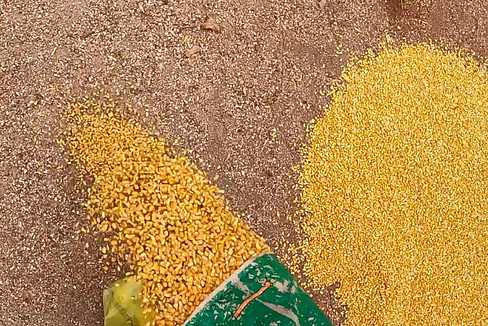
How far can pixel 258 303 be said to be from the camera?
4.61 ft

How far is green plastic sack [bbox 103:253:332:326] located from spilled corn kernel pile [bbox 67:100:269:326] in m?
0.06

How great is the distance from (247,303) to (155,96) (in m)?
0.76

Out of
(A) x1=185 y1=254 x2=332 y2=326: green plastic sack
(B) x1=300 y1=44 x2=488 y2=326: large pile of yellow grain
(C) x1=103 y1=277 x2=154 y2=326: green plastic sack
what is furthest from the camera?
(B) x1=300 y1=44 x2=488 y2=326: large pile of yellow grain

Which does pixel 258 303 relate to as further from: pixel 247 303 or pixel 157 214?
pixel 157 214

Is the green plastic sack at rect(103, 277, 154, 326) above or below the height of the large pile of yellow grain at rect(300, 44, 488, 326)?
below

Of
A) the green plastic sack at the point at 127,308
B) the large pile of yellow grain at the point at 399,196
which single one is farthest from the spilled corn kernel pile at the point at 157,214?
the large pile of yellow grain at the point at 399,196

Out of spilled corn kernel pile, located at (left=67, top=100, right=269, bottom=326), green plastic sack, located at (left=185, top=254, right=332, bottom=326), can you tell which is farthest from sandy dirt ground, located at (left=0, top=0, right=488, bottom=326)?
green plastic sack, located at (left=185, top=254, right=332, bottom=326)

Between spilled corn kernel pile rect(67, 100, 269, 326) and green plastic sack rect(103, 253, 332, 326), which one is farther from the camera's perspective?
spilled corn kernel pile rect(67, 100, 269, 326)

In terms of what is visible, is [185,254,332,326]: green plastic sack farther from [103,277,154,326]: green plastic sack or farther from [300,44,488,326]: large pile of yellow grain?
[300,44,488,326]: large pile of yellow grain

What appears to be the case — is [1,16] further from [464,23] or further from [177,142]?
[464,23]

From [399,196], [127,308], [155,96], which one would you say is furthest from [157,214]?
[399,196]

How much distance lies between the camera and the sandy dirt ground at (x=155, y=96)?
5.38ft

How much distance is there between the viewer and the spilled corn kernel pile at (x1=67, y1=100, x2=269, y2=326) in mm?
1565

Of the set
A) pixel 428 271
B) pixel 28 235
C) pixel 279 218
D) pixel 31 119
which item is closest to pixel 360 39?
pixel 279 218
